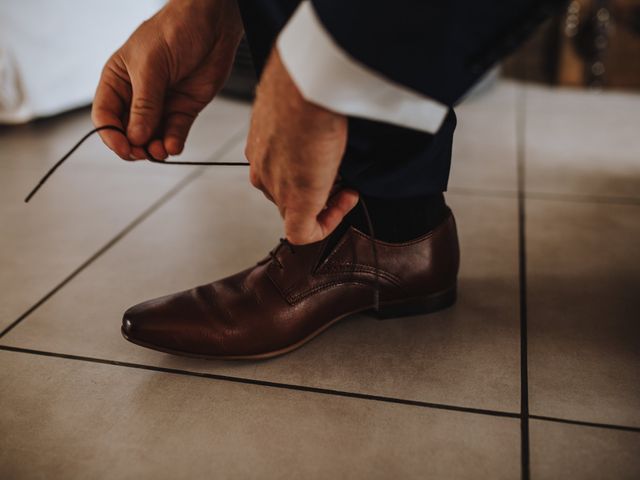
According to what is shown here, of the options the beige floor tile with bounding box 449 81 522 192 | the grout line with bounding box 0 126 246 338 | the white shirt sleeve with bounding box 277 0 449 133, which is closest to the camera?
the white shirt sleeve with bounding box 277 0 449 133

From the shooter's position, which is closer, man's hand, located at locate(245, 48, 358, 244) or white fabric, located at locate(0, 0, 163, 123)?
man's hand, located at locate(245, 48, 358, 244)

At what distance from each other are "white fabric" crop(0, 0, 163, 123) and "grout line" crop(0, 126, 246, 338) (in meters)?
0.56

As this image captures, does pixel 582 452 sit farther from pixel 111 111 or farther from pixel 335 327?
pixel 111 111

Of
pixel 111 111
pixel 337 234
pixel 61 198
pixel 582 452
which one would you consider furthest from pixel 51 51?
pixel 582 452

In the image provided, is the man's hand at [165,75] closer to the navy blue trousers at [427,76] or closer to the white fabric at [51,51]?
the navy blue trousers at [427,76]

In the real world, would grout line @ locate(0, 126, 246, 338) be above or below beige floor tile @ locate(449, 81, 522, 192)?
above

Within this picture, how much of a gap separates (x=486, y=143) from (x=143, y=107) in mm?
1040

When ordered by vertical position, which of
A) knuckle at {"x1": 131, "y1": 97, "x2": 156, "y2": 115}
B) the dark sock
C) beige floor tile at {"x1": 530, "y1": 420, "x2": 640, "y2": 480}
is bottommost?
beige floor tile at {"x1": 530, "y1": 420, "x2": 640, "y2": 480}

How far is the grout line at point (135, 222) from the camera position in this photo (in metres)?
0.81

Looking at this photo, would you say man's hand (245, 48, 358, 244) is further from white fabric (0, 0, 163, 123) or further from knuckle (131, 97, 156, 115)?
white fabric (0, 0, 163, 123)

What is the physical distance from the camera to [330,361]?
2.26 feet

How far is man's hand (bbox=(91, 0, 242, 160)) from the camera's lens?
2.20 feet

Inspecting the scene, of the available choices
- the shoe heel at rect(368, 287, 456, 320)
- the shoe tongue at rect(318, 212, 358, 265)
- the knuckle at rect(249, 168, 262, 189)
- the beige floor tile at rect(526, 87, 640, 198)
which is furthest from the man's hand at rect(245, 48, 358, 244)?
the beige floor tile at rect(526, 87, 640, 198)

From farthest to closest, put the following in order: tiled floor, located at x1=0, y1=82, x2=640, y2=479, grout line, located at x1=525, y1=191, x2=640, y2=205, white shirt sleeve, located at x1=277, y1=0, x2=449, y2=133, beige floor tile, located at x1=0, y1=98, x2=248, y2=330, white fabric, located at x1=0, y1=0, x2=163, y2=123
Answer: white fabric, located at x1=0, y1=0, x2=163, y2=123 < grout line, located at x1=525, y1=191, x2=640, y2=205 < beige floor tile, located at x1=0, y1=98, x2=248, y2=330 < tiled floor, located at x1=0, y1=82, x2=640, y2=479 < white shirt sleeve, located at x1=277, y1=0, x2=449, y2=133
